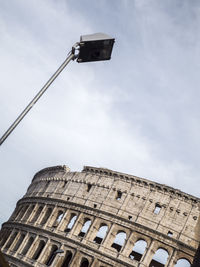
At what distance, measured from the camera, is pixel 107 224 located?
25.3 m

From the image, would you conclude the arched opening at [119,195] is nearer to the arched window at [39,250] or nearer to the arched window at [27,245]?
the arched window at [39,250]

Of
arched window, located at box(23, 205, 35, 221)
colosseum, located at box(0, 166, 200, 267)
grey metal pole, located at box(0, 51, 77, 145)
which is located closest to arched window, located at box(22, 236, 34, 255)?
colosseum, located at box(0, 166, 200, 267)

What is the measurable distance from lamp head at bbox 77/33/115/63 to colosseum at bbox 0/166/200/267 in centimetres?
1974

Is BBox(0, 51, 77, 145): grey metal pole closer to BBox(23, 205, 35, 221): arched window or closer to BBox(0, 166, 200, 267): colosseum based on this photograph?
BBox(0, 166, 200, 267): colosseum

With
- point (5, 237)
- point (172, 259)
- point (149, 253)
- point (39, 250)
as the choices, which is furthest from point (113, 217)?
point (5, 237)

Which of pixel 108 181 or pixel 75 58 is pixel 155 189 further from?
pixel 75 58

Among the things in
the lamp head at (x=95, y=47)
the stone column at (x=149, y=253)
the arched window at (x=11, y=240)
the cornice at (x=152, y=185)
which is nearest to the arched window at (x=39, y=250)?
the arched window at (x=11, y=240)

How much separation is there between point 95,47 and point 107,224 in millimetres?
22500

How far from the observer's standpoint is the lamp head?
4.91 m

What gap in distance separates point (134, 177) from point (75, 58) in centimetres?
2232

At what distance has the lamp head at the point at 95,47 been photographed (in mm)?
4915

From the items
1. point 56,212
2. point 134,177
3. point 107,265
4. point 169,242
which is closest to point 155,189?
point 134,177

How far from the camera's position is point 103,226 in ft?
85.3

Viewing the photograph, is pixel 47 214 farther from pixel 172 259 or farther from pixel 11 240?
pixel 172 259
